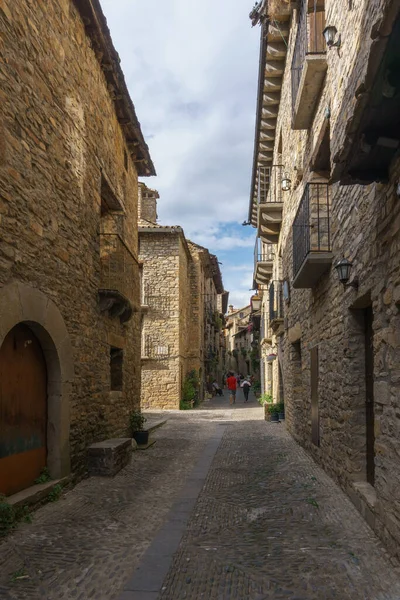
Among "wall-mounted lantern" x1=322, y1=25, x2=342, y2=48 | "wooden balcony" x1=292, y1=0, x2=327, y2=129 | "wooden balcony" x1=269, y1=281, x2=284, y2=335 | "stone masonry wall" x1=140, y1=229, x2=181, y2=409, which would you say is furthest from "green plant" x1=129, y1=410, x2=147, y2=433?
"stone masonry wall" x1=140, y1=229, x2=181, y2=409

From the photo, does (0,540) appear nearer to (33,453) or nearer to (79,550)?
(79,550)

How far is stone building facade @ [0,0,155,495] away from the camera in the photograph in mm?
5066

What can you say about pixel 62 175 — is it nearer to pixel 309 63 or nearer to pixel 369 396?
pixel 309 63

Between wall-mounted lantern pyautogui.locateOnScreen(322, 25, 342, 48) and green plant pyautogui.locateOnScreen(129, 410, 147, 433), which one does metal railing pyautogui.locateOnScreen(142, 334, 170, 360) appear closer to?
green plant pyautogui.locateOnScreen(129, 410, 147, 433)

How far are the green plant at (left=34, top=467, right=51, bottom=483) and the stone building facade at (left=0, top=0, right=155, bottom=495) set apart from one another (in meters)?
0.07

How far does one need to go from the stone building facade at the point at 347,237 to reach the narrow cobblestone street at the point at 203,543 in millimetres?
402

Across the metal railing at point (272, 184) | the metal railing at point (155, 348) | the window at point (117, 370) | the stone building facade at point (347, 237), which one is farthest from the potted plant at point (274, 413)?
the metal railing at point (155, 348)

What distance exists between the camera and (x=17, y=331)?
554 centimetres

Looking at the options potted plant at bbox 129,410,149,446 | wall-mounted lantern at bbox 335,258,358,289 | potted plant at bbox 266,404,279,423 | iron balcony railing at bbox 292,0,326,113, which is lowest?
potted plant at bbox 266,404,279,423

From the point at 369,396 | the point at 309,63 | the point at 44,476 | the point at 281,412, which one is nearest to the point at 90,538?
the point at 44,476

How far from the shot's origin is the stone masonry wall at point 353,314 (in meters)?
3.97

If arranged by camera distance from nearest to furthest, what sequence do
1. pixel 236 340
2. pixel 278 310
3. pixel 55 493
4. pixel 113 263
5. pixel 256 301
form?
pixel 55 493 → pixel 113 263 → pixel 278 310 → pixel 256 301 → pixel 236 340

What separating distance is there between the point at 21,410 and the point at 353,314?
3647 mm

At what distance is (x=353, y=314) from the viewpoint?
5664 mm
